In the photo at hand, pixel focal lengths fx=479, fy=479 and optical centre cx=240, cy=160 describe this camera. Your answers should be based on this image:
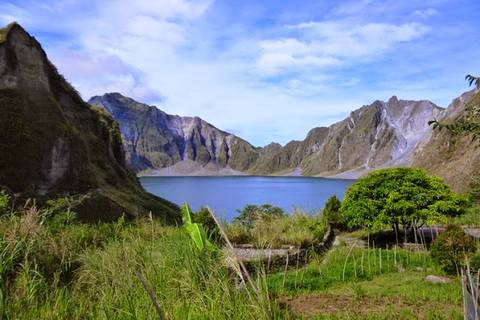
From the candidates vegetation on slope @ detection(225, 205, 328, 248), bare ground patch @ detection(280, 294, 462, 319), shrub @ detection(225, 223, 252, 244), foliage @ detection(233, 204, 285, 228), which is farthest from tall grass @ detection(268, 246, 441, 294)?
foliage @ detection(233, 204, 285, 228)

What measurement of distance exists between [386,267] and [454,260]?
5.37 feet

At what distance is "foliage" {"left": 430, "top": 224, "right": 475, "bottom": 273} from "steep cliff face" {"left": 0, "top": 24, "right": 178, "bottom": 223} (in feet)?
77.1

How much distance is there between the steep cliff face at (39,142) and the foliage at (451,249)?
23494 mm

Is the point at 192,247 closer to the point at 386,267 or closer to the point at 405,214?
the point at 386,267

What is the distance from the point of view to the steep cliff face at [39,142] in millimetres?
34094

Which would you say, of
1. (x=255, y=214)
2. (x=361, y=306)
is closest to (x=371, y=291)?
(x=361, y=306)

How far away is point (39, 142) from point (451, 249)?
106 feet

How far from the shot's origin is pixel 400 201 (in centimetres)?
1518

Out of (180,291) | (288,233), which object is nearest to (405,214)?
(288,233)

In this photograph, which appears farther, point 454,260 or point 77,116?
point 77,116

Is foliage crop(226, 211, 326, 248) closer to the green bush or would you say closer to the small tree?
the small tree

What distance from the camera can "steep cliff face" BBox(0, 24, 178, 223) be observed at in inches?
1342

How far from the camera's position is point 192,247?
291 inches

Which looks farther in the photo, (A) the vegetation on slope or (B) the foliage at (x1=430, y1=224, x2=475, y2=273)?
(A) the vegetation on slope
